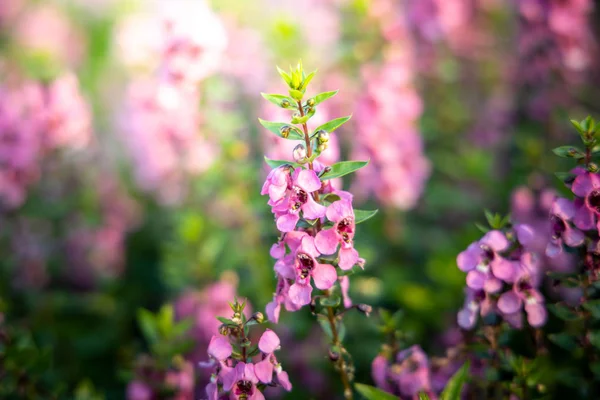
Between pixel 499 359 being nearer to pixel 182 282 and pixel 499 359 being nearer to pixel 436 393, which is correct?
pixel 436 393

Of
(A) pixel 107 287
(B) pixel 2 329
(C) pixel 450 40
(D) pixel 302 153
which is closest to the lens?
(D) pixel 302 153

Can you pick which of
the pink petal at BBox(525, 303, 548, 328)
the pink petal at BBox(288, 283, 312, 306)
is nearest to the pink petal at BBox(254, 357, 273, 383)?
the pink petal at BBox(288, 283, 312, 306)

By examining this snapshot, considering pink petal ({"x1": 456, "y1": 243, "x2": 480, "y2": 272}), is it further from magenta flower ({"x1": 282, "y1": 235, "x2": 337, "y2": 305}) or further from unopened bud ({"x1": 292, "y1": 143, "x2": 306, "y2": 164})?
unopened bud ({"x1": 292, "y1": 143, "x2": 306, "y2": 164})

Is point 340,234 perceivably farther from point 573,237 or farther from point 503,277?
point 573,237

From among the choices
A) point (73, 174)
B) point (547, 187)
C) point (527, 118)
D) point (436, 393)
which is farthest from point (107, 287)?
point (527, 118)

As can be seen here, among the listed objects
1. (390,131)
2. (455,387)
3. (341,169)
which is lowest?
(455,387)

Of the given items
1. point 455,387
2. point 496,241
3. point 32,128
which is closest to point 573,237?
point 496,241
